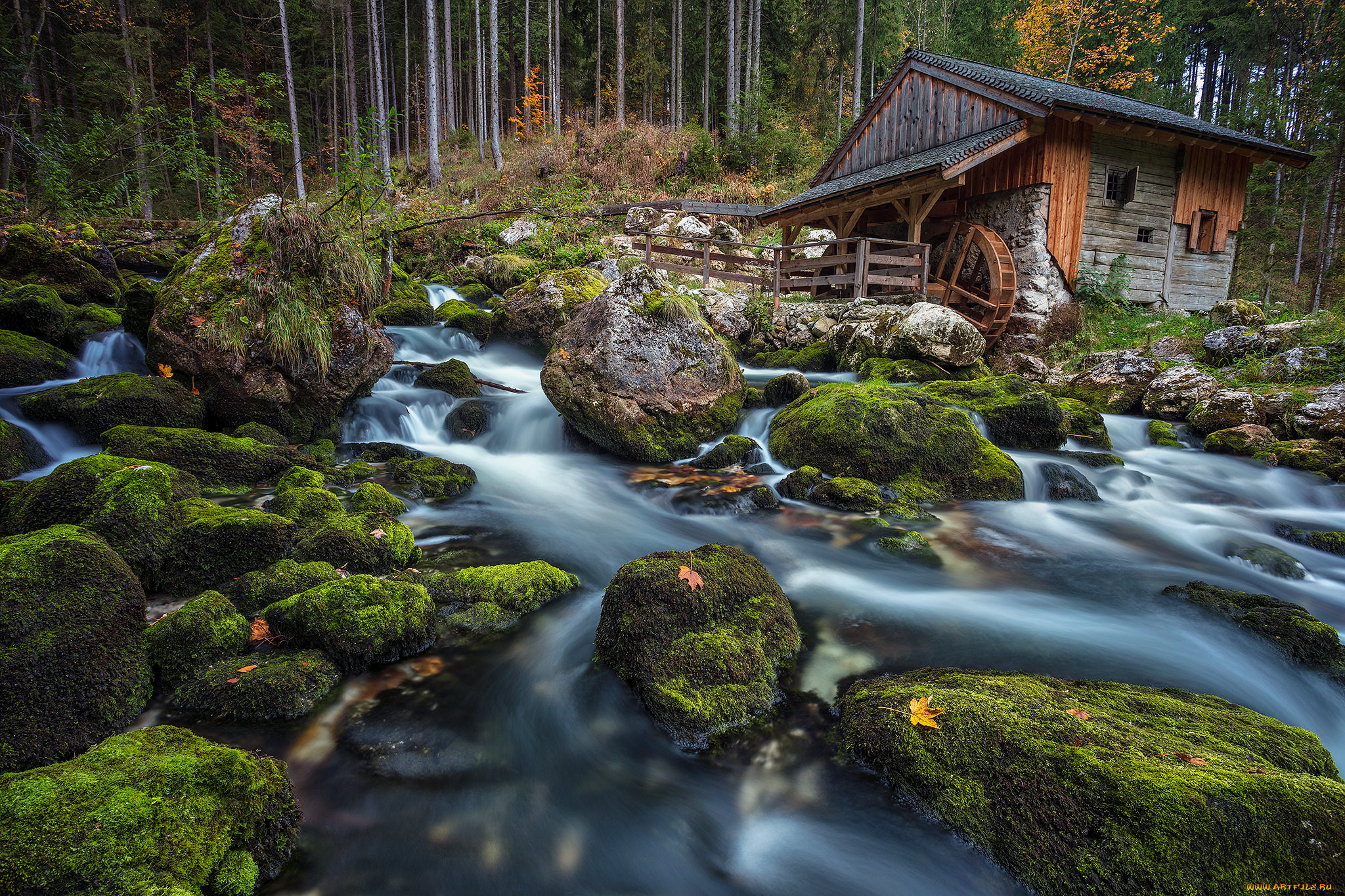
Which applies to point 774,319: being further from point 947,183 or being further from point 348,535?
point 348,535

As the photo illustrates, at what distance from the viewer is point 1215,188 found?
15344 millimetres

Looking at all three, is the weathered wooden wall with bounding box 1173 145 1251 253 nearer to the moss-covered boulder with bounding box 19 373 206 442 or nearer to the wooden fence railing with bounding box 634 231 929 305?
the wooden fence railing with bounding box 634 231 929 305

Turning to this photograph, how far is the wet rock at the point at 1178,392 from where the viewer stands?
1028cm

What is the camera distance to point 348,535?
4.39 metres

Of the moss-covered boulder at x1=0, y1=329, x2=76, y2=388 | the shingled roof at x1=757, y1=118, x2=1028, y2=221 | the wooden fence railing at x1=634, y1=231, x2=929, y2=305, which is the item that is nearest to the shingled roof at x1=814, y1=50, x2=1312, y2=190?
the shingled roof at x1=757, y1=118, x2=1028, y2=221

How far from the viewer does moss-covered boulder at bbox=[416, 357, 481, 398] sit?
959 centimetres

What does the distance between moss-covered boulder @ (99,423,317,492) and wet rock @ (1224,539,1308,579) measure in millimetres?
9755

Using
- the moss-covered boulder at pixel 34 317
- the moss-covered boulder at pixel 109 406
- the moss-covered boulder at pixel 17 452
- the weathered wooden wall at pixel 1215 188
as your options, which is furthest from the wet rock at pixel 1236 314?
the moss-covered boulder at pixel 34 317

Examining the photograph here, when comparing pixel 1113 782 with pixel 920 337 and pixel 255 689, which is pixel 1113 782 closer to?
pixel 255 689

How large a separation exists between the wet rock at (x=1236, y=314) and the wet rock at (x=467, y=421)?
1560 cm

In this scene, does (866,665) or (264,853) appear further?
(866,665)

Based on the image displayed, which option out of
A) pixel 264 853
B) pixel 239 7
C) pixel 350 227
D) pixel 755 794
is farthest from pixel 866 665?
pixel 239 7

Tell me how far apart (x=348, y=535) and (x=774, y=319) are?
1156 centimetres

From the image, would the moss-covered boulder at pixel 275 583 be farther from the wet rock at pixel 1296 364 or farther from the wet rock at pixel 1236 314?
the wet rock at pixel 1236 314
